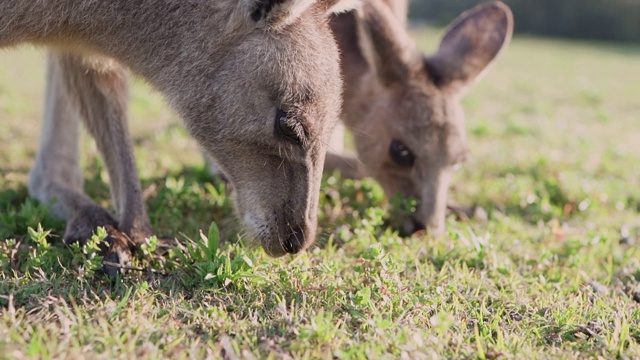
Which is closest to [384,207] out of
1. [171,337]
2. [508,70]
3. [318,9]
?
[318,9]

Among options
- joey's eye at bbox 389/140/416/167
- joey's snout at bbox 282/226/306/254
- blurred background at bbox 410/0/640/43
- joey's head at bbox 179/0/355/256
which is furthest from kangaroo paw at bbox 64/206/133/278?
blurred background at bbox 410/0/640/43

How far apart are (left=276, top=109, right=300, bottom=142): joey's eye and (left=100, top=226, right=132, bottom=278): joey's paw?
929 mm

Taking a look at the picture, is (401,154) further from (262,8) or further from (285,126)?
(262,8)

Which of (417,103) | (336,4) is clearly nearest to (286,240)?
(336,4)

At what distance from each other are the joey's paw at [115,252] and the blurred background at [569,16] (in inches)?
1122

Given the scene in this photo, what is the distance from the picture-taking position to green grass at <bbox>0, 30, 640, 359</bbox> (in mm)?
2465

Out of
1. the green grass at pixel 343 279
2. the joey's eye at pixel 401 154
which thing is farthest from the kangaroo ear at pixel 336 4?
the joey's eye at pixel 401 154

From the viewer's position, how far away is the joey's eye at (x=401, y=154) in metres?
4.68

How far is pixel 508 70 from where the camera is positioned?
1608cm

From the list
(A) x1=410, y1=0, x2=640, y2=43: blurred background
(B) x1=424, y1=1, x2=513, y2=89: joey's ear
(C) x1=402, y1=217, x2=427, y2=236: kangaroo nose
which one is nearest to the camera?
(C) x1=402, y1=217, x2=427, y2=236: kangaroo nose

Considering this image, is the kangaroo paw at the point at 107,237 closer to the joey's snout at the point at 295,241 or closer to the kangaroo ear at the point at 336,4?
the joey's snout at the point at 295,241

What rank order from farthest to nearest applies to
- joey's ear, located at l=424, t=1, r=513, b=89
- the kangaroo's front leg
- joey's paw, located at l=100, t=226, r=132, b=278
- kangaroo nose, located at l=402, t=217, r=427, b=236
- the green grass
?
joey's ear, located at l=424, t=1, r=513, b=89 < kangaroo nose, located at l=402, t=217, r=427, b=236 < the kangaroo's front leg < joey's paw, located at l=100, t=226, r=132, b=278 < the green grass

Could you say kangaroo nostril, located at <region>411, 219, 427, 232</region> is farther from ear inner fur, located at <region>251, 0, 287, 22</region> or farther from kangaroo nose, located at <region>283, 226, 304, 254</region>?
ear inner fur, located at <region>251, 0, 287, 22</region>

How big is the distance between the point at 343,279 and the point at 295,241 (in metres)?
0.28
